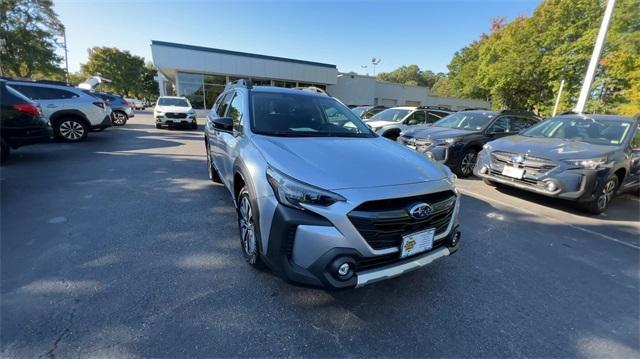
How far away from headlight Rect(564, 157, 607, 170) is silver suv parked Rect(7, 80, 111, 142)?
12.5 metres

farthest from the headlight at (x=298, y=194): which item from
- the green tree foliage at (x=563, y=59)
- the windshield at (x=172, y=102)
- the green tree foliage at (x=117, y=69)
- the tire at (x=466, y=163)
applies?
the green tree foliage at (x=117, y=69)

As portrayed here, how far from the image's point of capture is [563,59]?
21.4 meters

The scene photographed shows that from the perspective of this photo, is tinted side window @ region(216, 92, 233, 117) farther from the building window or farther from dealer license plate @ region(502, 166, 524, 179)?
the building window

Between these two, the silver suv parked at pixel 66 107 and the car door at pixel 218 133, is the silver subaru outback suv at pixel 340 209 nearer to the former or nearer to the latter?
the car door at pixel 218 133

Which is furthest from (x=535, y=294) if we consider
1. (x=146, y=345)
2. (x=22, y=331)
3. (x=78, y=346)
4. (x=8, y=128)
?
(x=8, y=128)

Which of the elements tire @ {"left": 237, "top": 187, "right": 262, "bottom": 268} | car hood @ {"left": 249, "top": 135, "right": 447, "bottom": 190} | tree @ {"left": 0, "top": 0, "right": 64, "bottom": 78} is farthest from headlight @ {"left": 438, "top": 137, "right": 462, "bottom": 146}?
tree @ {"left": 0, "top": 0, "right": 64, "bottom": 78}

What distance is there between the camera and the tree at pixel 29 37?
2930cm

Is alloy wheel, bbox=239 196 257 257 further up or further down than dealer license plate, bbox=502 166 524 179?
further down

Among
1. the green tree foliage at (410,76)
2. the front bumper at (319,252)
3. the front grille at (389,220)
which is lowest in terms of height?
the front bumper at (319,252)

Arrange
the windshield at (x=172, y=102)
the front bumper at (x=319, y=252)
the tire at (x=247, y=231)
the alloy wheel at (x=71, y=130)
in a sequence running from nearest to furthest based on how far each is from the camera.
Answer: the front bumper at (x=319, y=252)
the tire at (x=247, y=231)
the alloy wheel at (x=71, y=130)
the windshield at (x=172, y=102)

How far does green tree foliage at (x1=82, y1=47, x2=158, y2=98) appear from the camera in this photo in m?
50.4

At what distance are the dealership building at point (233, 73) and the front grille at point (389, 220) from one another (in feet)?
75.8

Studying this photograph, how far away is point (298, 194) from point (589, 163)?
4924mm

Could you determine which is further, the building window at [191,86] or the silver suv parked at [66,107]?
the building window at [191,86]
